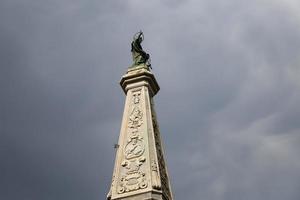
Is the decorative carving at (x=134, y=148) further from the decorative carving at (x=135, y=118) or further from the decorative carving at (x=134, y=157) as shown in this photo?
the decorative carving at (x=135, y=118)

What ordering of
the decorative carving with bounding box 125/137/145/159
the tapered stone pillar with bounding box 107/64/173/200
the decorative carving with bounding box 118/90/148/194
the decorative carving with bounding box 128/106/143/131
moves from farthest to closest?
the decorative carving with bounding box 128/106/143/131
the decorative carving with bounding box 125/137/145/159
the decorative carving with bounding box 118/90/148/194
the tapered stone pillar with bounding box 107/64/173/200

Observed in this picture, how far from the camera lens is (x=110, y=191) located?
14711 mm

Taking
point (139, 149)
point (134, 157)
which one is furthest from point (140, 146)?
point (134, 157)

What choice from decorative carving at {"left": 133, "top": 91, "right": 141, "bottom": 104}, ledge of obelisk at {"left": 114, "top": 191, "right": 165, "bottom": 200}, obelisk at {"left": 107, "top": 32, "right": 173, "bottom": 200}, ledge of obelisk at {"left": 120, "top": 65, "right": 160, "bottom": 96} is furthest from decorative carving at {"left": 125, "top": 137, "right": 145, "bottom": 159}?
ledge of obelisk at {"left": 120, "top": 65, "right": 160, "bottom": 96}

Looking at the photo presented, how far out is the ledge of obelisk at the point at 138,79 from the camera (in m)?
17.1

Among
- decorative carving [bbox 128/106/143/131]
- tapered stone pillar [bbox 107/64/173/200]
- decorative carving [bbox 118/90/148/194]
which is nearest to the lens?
tapered stone pillar [bbox 107/64/173/200]

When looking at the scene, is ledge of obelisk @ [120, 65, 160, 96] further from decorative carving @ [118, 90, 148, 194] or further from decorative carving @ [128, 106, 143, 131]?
decorative carving @ [128, 106, 143, 131]

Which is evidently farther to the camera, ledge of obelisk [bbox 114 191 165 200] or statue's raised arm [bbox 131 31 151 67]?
statue's raised arm [bbox 131 31 151 67]

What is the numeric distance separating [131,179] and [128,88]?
3.69 meters

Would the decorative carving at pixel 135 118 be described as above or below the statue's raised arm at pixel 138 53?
below

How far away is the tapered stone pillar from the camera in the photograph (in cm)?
1427

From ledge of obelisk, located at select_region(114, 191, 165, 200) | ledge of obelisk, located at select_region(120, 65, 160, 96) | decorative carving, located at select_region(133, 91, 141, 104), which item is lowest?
ledge of obelisk, located at select_region(114, 191, 165, 200)

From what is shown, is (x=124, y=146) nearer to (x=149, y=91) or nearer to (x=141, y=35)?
(x=149, y=91)

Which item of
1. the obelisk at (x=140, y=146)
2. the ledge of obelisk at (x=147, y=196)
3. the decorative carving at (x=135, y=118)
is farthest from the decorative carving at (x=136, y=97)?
the ledge of obelisk at (x=147, y=196)
